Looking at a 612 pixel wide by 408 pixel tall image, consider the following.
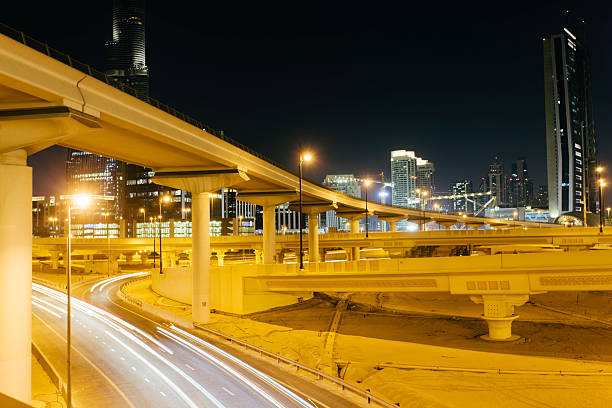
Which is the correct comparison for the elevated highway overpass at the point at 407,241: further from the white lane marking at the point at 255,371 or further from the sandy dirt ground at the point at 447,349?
the white lane marking at the point at 255,371

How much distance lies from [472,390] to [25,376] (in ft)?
58.6

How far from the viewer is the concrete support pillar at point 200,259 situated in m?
36.6

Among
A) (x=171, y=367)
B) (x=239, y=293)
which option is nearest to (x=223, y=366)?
(x=171, y=367)

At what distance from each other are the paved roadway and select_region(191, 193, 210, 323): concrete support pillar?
2.68 metres

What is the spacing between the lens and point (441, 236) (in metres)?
65.9

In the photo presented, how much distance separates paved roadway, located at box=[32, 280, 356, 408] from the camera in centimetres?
1895

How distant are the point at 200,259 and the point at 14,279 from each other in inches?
768

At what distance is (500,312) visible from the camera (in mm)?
30375

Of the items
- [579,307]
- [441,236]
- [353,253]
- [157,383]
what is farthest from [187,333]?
[353,253]

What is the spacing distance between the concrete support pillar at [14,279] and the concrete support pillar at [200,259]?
18.5 m

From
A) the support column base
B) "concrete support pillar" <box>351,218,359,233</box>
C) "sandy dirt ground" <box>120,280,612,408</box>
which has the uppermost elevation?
"concrete support pillar" <box>351,218,359,233</box>

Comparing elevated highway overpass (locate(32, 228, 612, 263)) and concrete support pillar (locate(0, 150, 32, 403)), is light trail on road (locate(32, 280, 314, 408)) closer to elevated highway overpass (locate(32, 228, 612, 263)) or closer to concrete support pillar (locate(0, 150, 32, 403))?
concrete support pillar (locate(0, 150, 32, 403))

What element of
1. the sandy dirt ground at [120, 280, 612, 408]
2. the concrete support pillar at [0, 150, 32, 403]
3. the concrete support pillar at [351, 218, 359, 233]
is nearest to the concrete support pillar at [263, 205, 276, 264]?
the sandy dirt ground at [120, 280, 612, 408]

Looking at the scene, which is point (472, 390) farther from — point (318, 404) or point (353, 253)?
point (353, 253)
